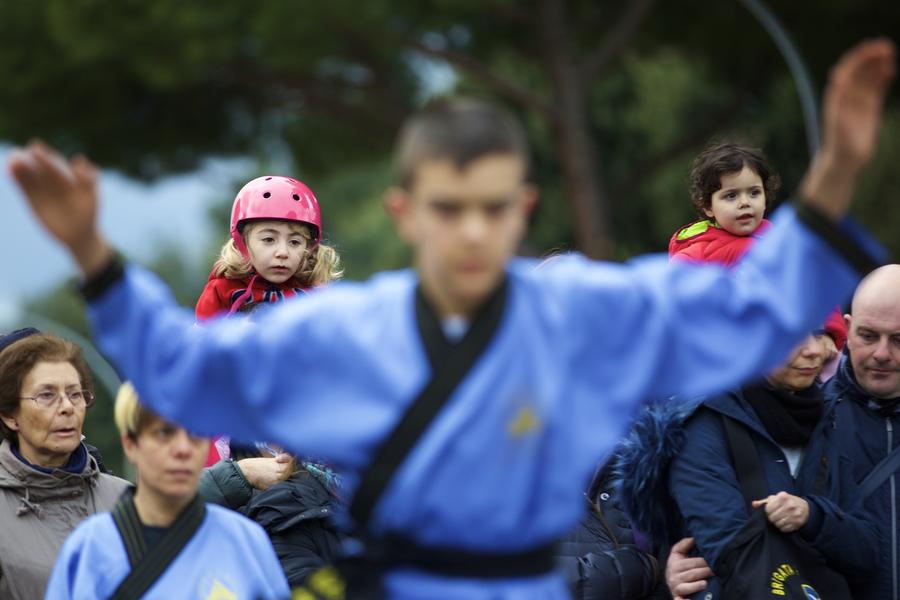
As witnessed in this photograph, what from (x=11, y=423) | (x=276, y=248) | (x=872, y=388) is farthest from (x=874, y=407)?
(x=11, y=423)

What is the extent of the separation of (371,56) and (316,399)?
830 inches

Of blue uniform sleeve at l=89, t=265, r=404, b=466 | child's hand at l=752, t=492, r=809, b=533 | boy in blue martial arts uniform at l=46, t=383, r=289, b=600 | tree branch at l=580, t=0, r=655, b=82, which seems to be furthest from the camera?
tree branch at l=580, t=0, r=655, b=82

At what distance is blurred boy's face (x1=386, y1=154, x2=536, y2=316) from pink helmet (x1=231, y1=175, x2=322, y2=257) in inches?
118

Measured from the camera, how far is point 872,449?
5.57m

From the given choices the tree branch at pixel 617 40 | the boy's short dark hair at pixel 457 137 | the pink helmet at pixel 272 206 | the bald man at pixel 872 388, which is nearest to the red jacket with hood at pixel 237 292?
the pink helmet at pixel 272 206

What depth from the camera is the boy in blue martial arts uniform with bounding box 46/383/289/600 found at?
4301mm

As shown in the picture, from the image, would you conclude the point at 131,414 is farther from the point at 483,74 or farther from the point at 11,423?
the point at 483,74

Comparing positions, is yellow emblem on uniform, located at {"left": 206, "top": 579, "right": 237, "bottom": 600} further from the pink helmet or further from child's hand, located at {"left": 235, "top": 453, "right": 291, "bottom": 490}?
the pink helmet

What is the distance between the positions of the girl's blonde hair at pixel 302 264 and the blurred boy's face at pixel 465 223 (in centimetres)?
297

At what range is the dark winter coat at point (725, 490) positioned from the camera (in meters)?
5.15

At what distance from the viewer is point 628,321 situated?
11.4ft

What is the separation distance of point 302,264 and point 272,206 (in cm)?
28

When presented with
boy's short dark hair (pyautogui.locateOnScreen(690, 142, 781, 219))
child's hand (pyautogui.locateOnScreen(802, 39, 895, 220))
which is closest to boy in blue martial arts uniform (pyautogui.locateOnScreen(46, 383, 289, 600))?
child's hand (pyautogui.locateOnScreen(802, 39, 895, 220))

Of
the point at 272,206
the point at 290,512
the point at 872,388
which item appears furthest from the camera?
the point at 272,206
